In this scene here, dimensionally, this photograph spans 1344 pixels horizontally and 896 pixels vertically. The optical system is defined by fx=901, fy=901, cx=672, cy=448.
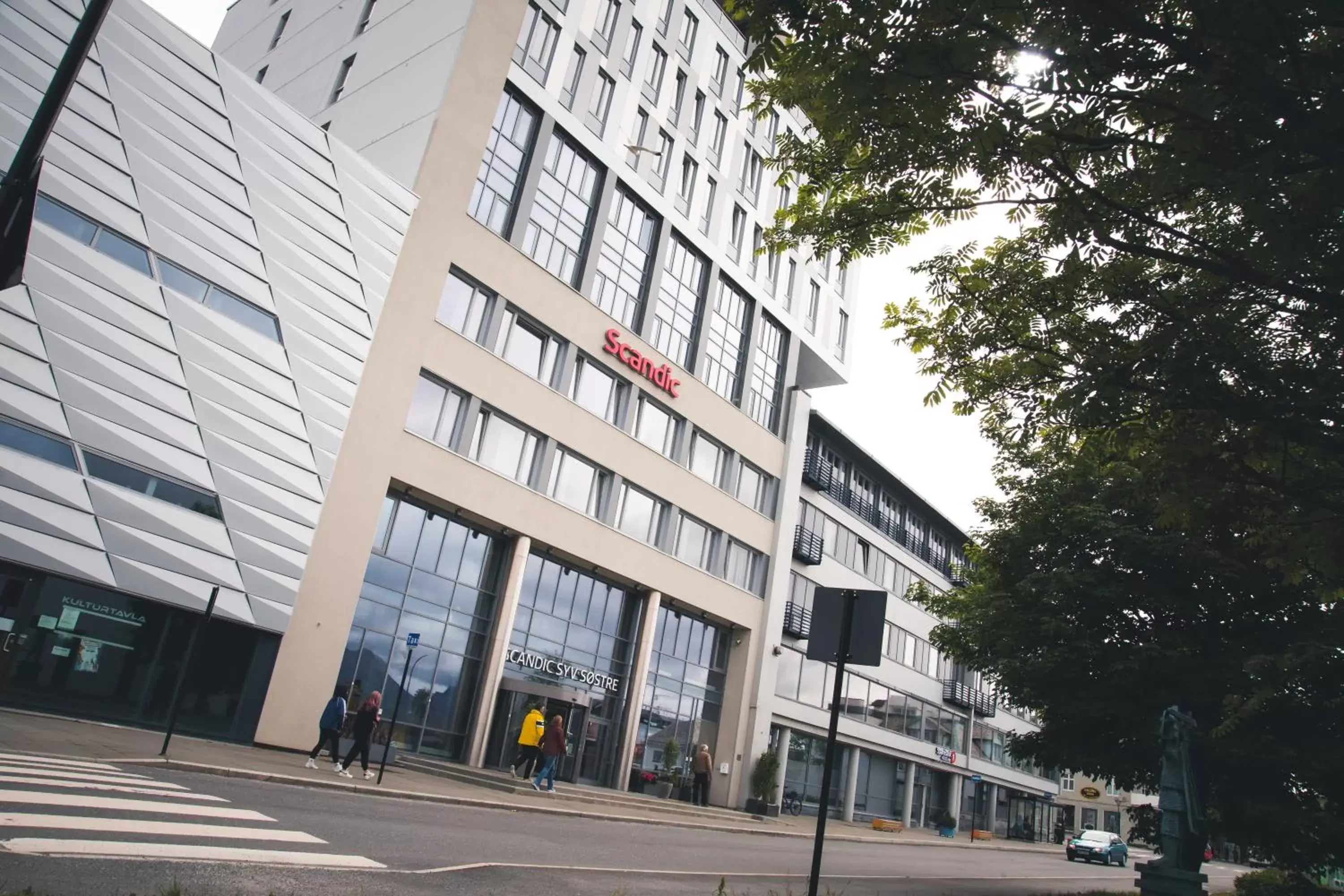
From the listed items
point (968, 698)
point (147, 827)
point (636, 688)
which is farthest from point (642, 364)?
point (968, 698)

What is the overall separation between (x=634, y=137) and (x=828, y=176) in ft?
79.2

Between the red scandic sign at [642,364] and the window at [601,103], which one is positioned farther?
the window at [601,103]

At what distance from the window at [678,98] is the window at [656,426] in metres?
10.2

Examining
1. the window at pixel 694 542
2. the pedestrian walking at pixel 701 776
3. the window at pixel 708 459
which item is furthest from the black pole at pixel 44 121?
the window at pixel 708 459

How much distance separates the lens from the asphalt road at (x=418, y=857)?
18.1 feet

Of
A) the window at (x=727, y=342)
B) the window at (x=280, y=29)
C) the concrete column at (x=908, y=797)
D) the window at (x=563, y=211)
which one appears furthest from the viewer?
the concrete column at (x=908, y=797)

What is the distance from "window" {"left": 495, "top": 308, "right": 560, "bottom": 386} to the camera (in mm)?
24312

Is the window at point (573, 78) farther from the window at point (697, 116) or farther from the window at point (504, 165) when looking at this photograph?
the window at point (697, 116)

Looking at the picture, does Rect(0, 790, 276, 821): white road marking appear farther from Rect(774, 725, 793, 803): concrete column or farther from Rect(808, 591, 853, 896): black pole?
Rect(774, 725, 793, 803): concrete column

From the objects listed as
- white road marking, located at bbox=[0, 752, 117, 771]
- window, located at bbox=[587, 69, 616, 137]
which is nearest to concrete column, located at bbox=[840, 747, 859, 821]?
window, located at bbox=[587, 69, 616, 137]

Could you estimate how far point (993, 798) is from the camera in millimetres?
53781

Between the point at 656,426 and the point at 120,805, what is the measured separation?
2227 centimetres

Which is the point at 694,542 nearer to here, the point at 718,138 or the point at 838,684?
the point at 718,138

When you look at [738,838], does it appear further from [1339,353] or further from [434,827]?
[1339,353]
